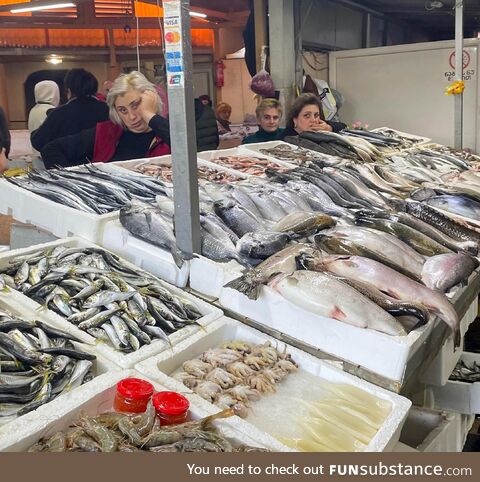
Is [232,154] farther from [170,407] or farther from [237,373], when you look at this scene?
[170,407]

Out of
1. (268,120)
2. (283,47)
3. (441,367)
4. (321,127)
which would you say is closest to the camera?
(441,367)

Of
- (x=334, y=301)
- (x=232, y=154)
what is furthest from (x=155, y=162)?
(x=334, y=301)

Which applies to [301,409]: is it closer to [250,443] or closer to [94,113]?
[250,443]

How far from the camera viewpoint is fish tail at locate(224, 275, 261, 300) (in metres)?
2.48

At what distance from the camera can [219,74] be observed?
1388cm

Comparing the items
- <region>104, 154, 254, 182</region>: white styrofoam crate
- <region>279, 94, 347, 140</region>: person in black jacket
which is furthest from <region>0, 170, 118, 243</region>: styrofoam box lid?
<region>279, 94, 347, 140</region>: person in black jacket

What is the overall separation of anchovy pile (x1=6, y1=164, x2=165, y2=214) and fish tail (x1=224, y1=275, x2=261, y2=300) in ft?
3.83

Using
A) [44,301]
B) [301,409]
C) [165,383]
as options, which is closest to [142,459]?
[165,383]

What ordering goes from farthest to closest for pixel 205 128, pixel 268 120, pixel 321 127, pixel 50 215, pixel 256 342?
pixel 321 127 → pixel 268 120 → pixel 205 128 → pixel 50 215 → pixel 256 342

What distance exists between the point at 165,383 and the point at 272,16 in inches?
301

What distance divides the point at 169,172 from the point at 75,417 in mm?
2667

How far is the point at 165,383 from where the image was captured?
82.9 inches

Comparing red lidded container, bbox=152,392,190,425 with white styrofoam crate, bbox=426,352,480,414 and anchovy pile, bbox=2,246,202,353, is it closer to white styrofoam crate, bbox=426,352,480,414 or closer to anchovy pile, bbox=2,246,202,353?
anchovy pile, bbox=2,246,202,353

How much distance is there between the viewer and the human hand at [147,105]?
4.61m
